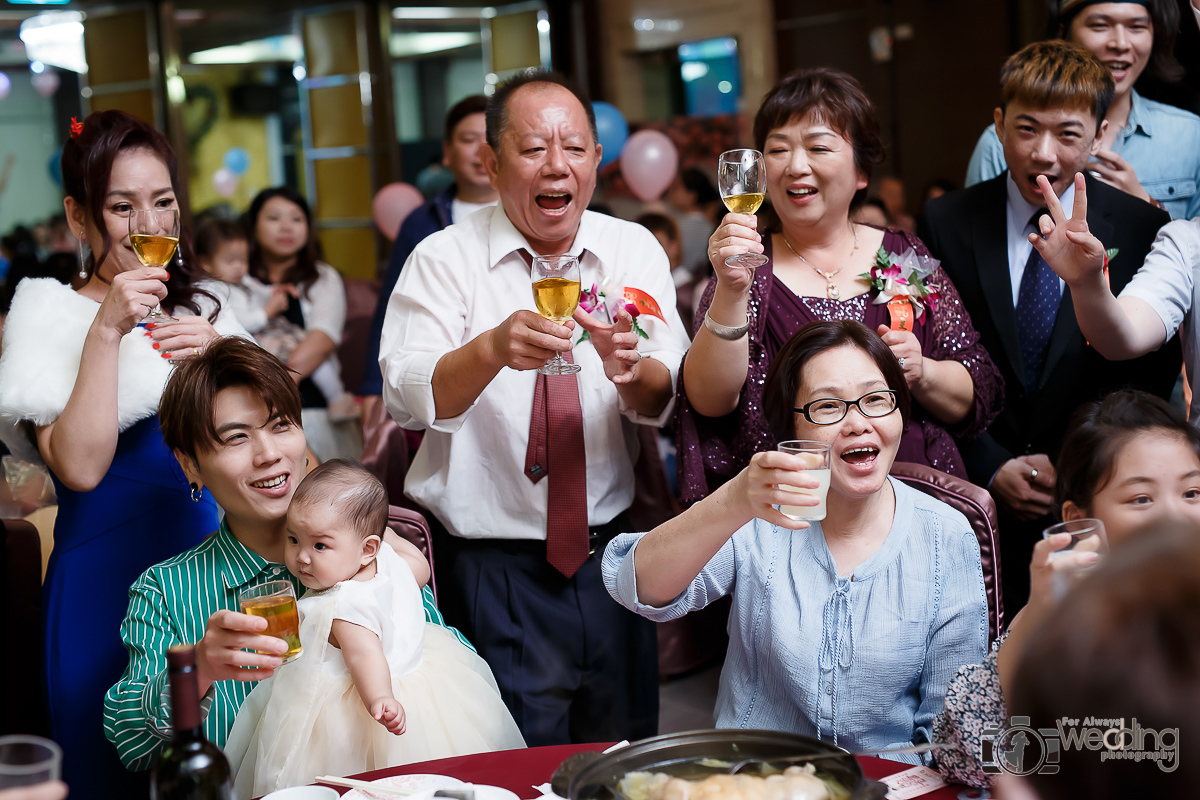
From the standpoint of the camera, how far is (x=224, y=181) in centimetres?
986

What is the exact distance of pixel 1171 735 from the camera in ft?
2.37

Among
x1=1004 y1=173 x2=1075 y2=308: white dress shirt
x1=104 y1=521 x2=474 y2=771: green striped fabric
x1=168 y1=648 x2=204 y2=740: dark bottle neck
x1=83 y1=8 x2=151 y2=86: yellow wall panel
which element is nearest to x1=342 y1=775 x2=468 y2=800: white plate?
x1=168 y1=648 x2=204 y2=740: dark bottle neck

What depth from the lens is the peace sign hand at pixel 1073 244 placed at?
2.18m

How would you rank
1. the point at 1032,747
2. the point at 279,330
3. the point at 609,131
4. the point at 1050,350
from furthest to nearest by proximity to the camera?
1. the point at 609,131
2. the point at 279,330
3. the point at 1050,350
4. the point at 1032,747

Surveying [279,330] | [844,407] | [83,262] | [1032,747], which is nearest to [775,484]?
[844,407]

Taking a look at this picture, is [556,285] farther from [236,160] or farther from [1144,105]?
[236,160]

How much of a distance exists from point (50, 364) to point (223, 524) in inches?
21.9

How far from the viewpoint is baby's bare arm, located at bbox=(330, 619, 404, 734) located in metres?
1.71

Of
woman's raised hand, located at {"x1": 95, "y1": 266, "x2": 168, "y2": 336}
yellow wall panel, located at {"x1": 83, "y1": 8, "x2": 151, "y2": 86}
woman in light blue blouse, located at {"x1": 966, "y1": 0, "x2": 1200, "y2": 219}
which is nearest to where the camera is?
woman's raised hand, located at {"x1": 95, "y1": 266, "x2": 168, "y2": 336}

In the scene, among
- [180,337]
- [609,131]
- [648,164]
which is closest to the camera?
[180,337]

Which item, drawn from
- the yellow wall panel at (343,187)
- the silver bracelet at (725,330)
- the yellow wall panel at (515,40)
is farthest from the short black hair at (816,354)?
the yellow wall panel at (515,40)

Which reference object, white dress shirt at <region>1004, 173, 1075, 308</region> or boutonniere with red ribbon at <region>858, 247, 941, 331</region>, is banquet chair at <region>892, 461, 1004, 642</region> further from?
white dress shirt at <region>1004, 173, 1075, 308</region>

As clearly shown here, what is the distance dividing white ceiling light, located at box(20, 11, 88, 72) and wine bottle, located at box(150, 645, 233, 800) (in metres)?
9.09

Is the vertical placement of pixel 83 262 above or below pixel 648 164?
below
